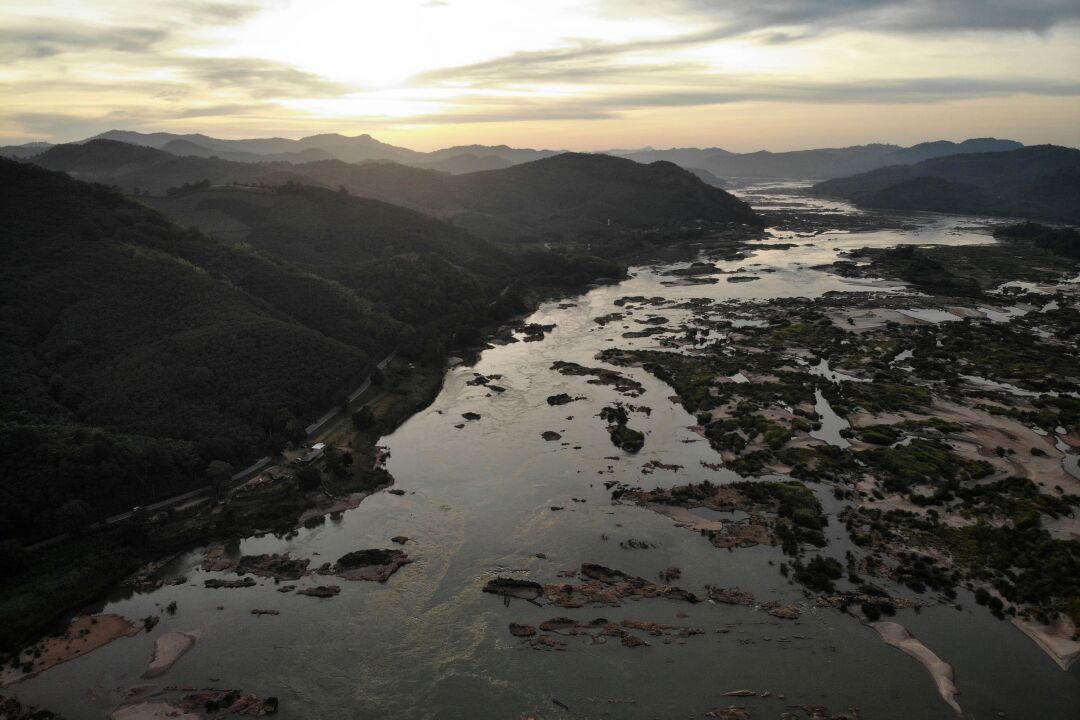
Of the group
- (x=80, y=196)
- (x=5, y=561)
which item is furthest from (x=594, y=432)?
(x=80, y=196)

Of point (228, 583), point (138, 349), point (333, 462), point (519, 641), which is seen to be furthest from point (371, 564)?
point (138, 349)

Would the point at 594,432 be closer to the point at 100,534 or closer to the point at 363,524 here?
the point at 363,524

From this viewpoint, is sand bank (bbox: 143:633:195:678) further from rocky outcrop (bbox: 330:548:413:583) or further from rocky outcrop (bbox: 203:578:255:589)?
rocky outcrop (bbox: 330:548:413:583)

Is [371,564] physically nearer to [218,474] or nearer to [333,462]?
[333,462]

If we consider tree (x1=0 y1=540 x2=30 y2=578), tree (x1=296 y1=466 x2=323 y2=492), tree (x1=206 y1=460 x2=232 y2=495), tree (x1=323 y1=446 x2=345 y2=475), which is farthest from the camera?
tree (x1=323 y1=446 x2=345 y2=475)

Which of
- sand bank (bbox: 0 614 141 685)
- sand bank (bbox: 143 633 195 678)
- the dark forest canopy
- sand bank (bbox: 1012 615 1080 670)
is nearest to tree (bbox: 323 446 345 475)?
the dark forest canopy

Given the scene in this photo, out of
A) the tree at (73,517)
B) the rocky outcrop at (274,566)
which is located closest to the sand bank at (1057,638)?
the rocky outcrop at (274,566)
